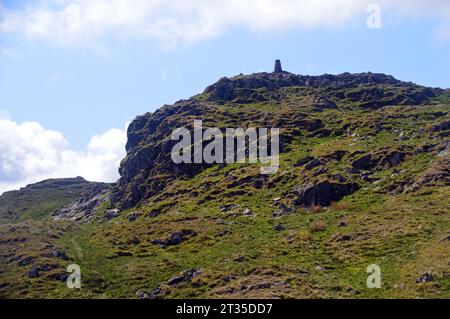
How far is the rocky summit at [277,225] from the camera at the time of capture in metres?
62.5

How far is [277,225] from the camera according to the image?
285ft

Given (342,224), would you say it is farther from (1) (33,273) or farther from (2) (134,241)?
(1) (33,273)

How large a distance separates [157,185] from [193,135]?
26.7 meters

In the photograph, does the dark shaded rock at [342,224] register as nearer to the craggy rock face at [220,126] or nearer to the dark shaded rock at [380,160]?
the craggy rock face at [220,126]

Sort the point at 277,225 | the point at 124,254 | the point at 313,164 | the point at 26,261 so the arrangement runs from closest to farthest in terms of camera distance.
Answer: the point at 26,261 → the point at 124,254 → the point at 277,225 → the point at 313,164

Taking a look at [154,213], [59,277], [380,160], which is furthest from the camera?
[154,213]

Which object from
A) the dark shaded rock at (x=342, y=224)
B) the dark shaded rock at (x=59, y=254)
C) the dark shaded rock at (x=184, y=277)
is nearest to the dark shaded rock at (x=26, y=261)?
the dark shaded rock at (x=59, y=254)

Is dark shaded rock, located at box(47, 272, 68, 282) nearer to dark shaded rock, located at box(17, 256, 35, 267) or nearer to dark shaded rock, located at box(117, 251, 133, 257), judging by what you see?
dark shaded rock, located at box(17, 256, 35, 267)

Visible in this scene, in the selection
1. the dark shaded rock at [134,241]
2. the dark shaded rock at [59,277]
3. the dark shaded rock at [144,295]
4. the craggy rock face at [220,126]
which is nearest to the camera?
the dark shaded rock at [144,295]

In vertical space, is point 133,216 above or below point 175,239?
above

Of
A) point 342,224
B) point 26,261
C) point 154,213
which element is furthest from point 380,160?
point 26,261

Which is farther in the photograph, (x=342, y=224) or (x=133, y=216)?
(x=133, y=216)
